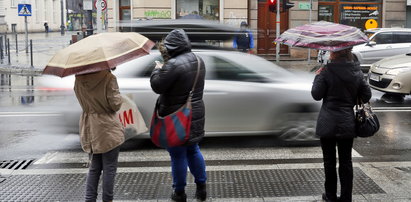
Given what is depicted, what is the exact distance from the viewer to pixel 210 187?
5391 millimetres

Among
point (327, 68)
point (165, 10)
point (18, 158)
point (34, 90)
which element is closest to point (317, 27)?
point (327, 68)

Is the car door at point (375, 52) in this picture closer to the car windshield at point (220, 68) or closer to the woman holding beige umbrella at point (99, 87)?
the car windshield at point (220, 68)

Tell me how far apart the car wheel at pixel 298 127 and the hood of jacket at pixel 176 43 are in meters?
3.19

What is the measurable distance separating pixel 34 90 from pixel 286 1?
10511 mm

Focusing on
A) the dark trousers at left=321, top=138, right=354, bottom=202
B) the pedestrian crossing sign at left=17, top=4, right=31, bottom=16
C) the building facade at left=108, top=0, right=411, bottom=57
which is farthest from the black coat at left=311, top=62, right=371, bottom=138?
the pedestrian crossing sign at left=17, top=4, right=31, bottom=16

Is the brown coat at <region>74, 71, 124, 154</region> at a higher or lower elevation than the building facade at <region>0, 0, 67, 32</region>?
lower

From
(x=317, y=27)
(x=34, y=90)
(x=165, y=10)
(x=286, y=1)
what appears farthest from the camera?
(x=165, y=10)

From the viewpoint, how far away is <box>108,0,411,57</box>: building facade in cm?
2234

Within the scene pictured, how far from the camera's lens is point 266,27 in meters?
23.5

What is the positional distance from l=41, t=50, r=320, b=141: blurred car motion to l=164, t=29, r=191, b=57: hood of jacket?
2.55m

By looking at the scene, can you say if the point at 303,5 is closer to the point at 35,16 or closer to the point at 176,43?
the point at 176,43

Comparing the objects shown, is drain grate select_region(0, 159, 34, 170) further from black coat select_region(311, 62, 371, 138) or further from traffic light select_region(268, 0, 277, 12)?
traffic light select_region(268, 0, 277, 12)

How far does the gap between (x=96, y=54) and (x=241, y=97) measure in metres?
3.37

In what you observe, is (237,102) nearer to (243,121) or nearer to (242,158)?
(243,121)
